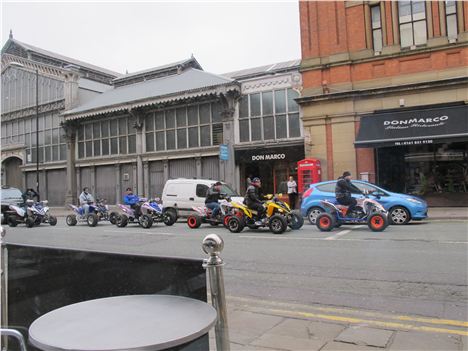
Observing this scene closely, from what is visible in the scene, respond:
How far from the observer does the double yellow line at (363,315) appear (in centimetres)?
428

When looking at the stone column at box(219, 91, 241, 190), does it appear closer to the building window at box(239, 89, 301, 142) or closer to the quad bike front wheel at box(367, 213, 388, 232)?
the building window at box(239, 89, 301, 142)

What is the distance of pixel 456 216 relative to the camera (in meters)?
14.6

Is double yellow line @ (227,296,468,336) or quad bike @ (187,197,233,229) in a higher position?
quad bike @ (187,197,233,229)

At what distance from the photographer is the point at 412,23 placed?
1880cm

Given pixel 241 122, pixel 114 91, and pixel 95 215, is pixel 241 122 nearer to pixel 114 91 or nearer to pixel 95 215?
pixel 95 215

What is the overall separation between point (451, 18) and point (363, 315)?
57.5 ft

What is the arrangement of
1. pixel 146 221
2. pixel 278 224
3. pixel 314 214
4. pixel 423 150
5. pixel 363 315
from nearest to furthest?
1. pixel 363 315
2. pixel 278 224
3. pixel 314 214
4. pixel 146 221
5. pixel 423 150

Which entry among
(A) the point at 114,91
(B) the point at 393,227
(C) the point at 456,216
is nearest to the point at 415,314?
(B) the point at 393,227

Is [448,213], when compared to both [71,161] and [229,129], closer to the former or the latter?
[229,129]

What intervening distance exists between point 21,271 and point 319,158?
674 inches

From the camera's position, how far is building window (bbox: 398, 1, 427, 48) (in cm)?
1861

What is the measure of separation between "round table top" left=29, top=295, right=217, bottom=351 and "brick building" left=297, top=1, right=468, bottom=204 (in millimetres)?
16555

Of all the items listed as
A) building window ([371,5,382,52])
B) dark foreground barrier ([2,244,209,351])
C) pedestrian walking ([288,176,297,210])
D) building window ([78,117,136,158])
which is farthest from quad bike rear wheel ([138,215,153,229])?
building window ([371,5,382,52])

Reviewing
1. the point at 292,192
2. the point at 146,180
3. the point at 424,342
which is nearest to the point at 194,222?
the point at 292,192
